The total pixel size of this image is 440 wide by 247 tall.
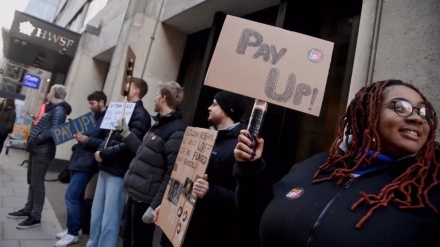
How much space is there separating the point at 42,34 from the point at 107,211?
7.76m

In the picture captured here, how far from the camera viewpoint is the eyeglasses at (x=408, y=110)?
1.28m

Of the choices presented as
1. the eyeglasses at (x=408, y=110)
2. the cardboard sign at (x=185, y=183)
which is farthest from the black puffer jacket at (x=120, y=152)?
the eyeglasses at (x=408, y=110)

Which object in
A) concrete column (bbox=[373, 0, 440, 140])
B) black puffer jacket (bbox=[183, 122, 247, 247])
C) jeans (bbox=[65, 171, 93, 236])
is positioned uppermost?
concrete column (bbox=[373, 0, 440, 140])

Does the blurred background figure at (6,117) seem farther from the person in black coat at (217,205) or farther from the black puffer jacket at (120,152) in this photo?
the person in black coat at (217,205)

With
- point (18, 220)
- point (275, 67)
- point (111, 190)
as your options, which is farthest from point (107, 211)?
point (275, 67)

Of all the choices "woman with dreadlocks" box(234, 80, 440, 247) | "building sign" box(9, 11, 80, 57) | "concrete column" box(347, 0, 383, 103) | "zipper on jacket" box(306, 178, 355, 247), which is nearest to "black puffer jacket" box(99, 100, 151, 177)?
"woman with dreadlocks" box(234, 80, 440, 247)

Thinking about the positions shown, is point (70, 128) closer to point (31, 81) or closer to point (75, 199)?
point (75, 199)

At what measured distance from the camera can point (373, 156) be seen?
1290 millimetres

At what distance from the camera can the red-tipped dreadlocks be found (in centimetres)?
112

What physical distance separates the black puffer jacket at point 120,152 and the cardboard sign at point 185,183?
1072mm

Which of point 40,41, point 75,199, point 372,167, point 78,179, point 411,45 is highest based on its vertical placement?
point 40,41

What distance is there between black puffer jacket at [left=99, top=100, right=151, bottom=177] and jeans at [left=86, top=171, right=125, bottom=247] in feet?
0.29

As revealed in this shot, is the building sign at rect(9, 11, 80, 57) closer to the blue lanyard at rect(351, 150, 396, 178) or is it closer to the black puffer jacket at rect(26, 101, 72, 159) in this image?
the black puffer jacket at rect(26, 101, 72, 159)

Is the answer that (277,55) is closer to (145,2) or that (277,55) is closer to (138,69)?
(138,69)
